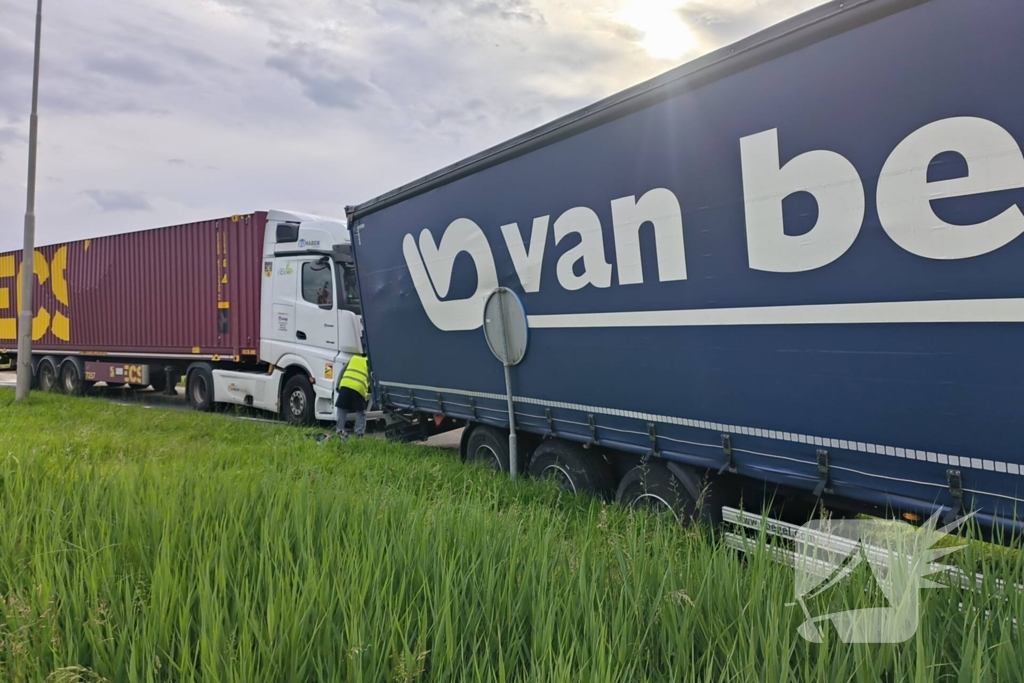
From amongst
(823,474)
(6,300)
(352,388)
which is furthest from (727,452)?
(6,300)

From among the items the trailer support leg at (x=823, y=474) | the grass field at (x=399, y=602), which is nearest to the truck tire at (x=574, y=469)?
the grass field at (x=399, y=602)

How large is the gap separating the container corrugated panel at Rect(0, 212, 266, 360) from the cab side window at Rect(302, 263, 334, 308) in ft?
5.07

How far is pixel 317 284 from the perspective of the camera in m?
10.1

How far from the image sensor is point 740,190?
→ 149 inches

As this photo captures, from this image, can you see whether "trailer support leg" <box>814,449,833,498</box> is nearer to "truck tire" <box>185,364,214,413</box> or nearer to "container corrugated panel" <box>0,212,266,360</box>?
"container corrugated panel" <box>0,212,266,360</box>

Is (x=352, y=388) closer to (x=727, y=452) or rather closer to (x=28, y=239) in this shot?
(x=727, y=452)

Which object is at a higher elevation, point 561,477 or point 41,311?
point 41,311

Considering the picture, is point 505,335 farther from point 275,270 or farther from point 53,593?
point 275,270

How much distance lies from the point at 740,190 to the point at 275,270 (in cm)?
893

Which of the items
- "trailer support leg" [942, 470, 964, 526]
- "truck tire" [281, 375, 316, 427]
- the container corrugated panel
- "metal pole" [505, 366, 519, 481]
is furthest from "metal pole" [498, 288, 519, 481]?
the container corrugated panel

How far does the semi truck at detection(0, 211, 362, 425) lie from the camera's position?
1005 cm
